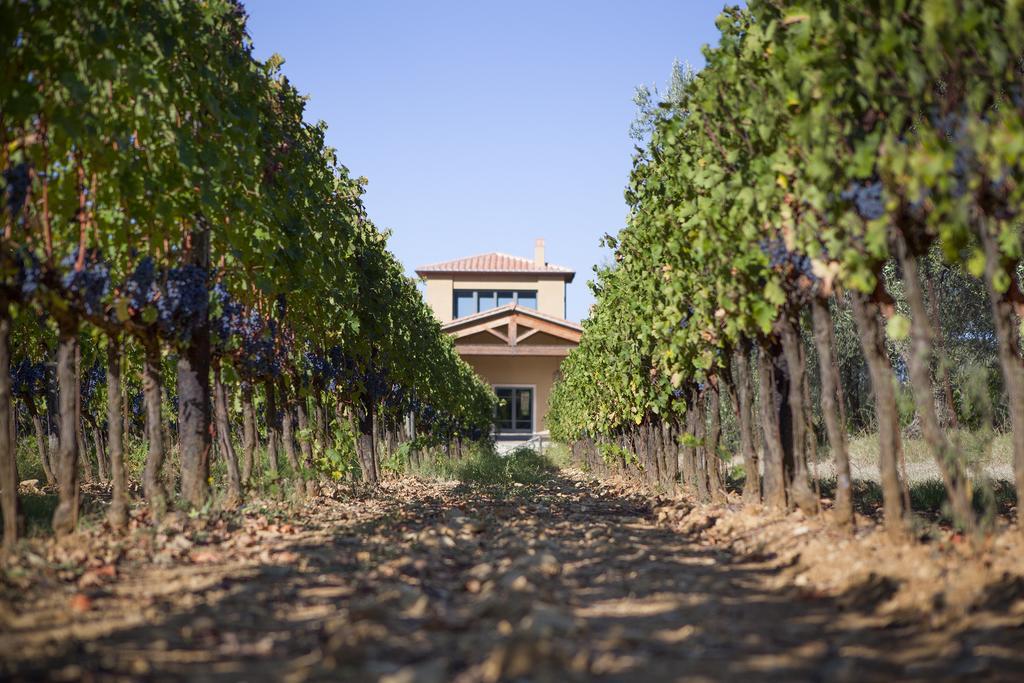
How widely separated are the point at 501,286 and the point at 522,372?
5.56 metres

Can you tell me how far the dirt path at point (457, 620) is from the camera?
3121 millimetres

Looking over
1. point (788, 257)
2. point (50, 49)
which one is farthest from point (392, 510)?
point (50, 49)

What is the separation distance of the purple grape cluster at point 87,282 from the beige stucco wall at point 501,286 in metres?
37.9

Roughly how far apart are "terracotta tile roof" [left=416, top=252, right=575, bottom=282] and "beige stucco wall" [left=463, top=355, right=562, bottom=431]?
5.40 m

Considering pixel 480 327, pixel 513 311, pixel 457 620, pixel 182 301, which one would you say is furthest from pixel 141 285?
pixel 480 327

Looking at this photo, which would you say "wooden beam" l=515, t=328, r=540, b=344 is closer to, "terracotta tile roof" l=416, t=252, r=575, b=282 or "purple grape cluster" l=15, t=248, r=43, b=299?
"terracotta tile roof" l=416, t=252, r=575, b=282

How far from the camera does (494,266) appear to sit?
45.6m

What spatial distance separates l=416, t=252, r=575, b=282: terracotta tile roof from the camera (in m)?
44.7

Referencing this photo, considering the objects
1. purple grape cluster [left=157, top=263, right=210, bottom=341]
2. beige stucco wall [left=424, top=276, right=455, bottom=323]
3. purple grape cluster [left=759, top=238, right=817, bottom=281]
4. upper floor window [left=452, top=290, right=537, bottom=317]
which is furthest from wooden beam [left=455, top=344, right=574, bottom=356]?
purple grape cluster [left=759, top=238, right=817, bottom=281]

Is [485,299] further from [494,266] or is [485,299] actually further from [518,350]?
[518,350]

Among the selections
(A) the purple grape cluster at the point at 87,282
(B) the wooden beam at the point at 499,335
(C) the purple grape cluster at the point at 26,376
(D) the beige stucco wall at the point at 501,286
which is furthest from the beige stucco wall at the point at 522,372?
(A) the purple grape cluster at the point at 87,282

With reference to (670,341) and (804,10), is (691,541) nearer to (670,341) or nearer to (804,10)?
(670,341)

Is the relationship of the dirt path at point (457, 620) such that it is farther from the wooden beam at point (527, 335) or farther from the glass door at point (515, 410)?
the glass door at point (515, 410)

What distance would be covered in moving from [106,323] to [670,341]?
5.39 meters
